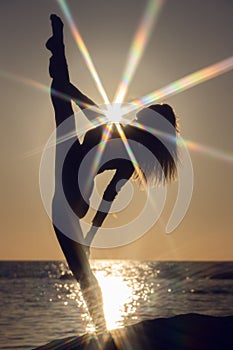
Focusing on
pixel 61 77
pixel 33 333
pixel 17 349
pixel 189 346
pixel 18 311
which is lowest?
pixel 189 346

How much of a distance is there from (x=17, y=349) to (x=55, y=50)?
23513 mm

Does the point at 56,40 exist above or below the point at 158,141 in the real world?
above

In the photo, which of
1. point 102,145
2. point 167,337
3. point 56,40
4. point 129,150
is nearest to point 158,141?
point 129,150

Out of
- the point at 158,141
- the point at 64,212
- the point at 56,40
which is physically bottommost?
the point at 64,212

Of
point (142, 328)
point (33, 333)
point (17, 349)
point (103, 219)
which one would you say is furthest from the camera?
point (33, 333)

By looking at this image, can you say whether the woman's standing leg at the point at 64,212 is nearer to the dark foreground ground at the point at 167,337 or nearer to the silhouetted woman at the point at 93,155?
the silhouetted woman at the point at 93,155

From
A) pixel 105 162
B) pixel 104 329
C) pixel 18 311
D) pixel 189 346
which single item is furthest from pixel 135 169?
pixel 18 311

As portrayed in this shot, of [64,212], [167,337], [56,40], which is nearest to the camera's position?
[64,212]

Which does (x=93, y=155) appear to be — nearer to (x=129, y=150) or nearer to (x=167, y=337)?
(x=129, y=150)

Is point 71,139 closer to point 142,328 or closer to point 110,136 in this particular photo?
point 110,136

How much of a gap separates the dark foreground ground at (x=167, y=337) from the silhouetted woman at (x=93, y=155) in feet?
2.20

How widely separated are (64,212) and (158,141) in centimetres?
106

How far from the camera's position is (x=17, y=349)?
2755 cm

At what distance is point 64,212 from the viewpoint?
5.73 m
